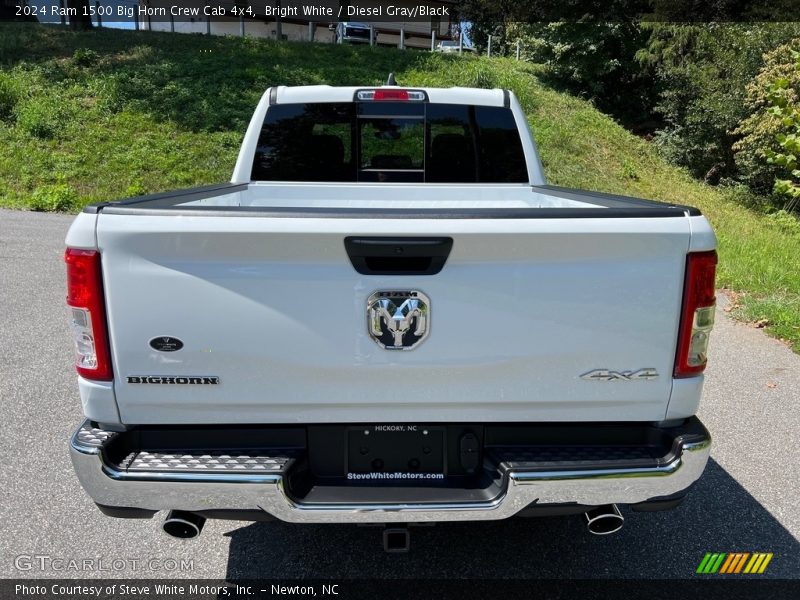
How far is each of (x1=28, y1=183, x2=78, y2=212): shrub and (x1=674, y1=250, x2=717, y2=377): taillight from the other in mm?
14151

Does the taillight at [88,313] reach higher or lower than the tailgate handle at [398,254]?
lower

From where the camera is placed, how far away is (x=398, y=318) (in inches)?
84.4

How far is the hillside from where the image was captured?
14656 mm

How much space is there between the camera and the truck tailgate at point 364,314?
2.08 metres

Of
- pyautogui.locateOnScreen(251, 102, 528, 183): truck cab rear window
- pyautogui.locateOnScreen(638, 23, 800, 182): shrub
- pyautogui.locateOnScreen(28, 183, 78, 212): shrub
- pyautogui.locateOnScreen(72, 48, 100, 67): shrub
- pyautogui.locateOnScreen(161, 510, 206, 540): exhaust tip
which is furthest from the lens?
pyautogui.locateOnScreen(72, 48, 100, 67): shrub

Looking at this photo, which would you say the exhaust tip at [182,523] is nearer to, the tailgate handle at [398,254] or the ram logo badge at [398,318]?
the ram logo badge at [398,318]

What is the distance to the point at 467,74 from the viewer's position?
23422mm

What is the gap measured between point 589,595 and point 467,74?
2286 cm

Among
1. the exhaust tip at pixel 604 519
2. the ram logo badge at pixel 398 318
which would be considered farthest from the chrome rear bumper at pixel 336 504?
the ram logo badge at pixel 398 318

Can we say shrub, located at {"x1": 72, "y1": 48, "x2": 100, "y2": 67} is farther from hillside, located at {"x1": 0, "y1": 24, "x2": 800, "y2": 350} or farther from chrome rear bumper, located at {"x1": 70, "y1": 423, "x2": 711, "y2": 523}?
chrome rear bumper, located at {"x1": 70, "y1": 423, "x2": 711, "y2": 523}

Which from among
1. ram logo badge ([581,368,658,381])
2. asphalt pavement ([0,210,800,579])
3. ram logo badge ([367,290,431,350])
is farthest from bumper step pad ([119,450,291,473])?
ram logo badge ([581,368,658,381])

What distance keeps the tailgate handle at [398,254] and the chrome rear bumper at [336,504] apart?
30.5 inches

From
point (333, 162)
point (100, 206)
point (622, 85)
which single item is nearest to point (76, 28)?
point (622, 85)

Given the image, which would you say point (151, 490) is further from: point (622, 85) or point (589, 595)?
point (622, 85)
